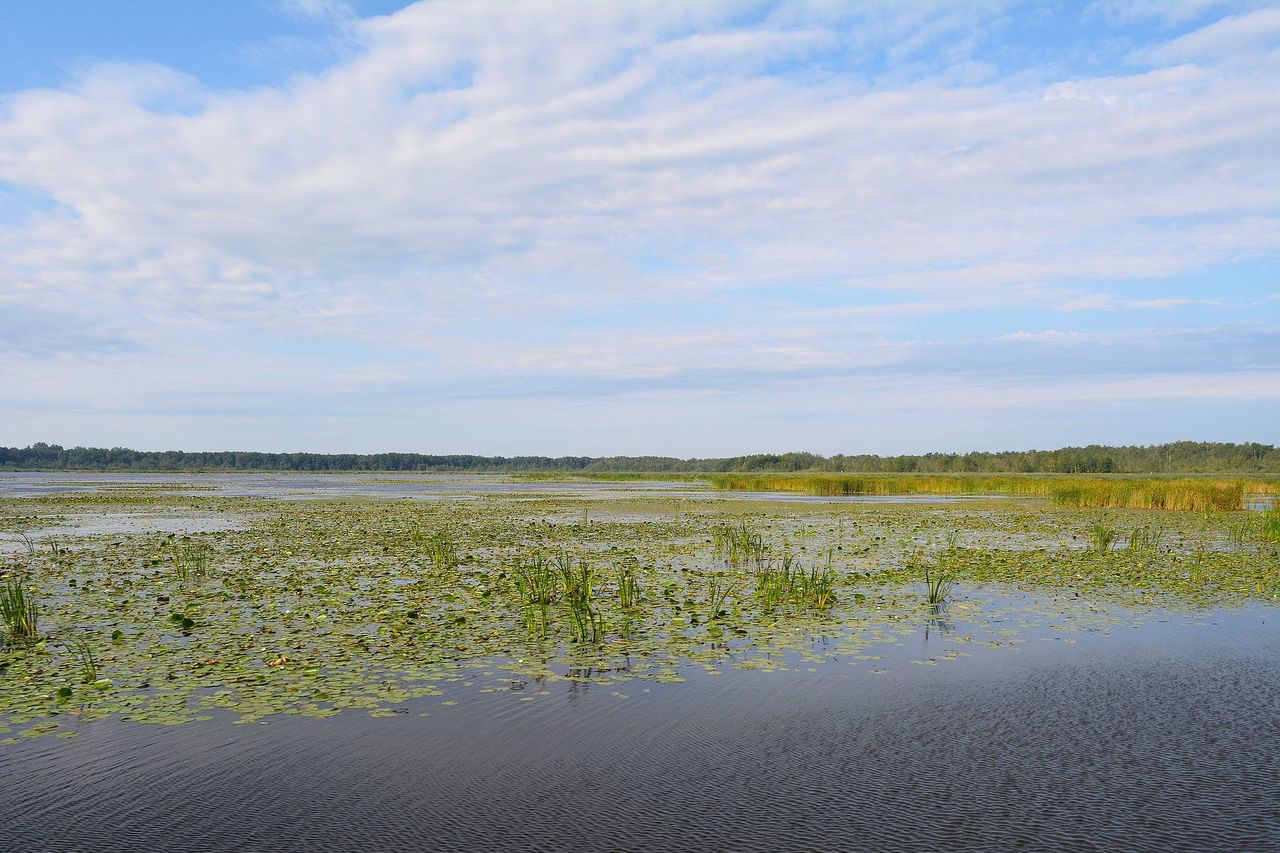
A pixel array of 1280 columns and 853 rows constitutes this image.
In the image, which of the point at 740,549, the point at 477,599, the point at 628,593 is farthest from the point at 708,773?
the point at 740,549

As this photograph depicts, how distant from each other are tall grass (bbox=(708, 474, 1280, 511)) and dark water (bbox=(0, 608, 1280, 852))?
33.5m

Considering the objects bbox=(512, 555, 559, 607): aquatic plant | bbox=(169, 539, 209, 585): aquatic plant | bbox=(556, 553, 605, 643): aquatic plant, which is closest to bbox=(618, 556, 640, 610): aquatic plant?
bbox=(556, 553, 605, 643): aquatic plant

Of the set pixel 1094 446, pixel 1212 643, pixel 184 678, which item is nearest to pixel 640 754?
pixel 184 678

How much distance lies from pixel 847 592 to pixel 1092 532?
14586mm

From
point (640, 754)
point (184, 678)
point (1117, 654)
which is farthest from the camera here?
point (1117, 654)

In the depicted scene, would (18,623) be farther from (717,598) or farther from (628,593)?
(717,598)

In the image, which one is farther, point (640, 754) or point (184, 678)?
point (184, 678)

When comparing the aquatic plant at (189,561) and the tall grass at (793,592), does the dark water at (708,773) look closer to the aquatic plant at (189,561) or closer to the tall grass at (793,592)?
the tall grass at (793,592)

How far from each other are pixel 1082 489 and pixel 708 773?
41076 millimetres

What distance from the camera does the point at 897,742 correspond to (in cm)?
726

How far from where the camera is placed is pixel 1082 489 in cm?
4200

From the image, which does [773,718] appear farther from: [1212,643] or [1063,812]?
[1212,643]

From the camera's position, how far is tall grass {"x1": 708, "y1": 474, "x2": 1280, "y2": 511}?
37.7 meters

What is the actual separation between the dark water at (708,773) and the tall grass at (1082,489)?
33477mm
